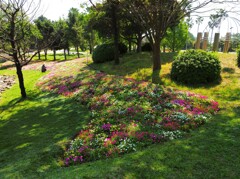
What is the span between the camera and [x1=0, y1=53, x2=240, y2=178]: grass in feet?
17.7

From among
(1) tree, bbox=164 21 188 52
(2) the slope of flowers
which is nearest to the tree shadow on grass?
(2) the slope of flowers

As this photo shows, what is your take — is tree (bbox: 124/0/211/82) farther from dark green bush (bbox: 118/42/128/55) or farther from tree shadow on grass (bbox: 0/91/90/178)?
dark green bush (bbox: 118/42/128/55)

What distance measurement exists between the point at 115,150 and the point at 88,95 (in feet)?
23.4

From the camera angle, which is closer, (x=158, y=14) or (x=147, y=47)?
(x=158, y=14)

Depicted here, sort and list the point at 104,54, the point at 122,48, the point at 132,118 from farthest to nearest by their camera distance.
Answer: the point at 122,48 → the point at 104,54 → the point at 132,118

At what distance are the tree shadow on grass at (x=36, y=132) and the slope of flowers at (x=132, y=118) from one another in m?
0.59

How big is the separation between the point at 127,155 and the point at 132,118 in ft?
8.97

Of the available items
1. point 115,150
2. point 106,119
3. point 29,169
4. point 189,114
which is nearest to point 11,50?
point 106,119

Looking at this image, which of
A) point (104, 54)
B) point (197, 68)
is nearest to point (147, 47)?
point (104, 54)

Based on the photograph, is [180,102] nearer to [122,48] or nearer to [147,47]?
[122,48]

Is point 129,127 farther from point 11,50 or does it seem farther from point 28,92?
point 28,92

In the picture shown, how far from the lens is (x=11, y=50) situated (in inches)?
566

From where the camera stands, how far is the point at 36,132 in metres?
9.56

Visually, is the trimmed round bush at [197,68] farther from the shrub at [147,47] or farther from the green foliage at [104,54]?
the shrub at [147,47]
